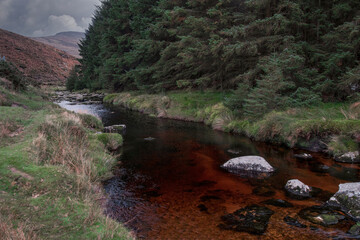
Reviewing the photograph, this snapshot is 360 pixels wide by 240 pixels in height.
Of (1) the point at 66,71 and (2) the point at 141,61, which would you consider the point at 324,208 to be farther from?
(1) the point at 66,71

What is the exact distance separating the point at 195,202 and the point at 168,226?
1.33 metres

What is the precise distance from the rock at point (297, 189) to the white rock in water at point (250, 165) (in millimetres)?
1586

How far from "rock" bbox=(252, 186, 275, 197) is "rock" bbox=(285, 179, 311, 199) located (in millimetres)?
481

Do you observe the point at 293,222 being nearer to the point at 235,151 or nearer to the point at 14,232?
the point at 14,232

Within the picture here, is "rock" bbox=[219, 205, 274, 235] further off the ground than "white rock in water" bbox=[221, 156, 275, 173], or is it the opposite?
"white rock in water" bbox=[221, 156, 275, 173]

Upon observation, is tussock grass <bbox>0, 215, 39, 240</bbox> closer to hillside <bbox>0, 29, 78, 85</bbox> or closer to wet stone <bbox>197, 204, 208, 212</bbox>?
wet stone <bbox>197, 204, 208, 212</bbox>

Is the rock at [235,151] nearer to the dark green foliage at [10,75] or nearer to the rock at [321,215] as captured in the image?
the rock at [321,215]

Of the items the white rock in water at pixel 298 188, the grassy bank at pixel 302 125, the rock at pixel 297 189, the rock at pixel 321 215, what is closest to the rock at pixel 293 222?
the rock at pixel 321 215

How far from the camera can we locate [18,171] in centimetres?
616

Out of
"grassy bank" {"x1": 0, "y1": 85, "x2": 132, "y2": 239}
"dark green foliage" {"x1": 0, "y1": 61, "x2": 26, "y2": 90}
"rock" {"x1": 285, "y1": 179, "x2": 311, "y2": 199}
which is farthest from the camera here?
"dark green foliage" {"x1": 0, "y1": 61, "x2": 26, "y2": 90}

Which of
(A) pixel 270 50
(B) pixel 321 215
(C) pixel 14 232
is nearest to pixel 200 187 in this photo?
(B) pixel 321 215

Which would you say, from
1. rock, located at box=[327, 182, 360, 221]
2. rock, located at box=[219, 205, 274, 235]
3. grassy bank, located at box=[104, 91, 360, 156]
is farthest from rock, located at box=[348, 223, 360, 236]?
grassy bank, located at box=[104, 91, 360, 156]

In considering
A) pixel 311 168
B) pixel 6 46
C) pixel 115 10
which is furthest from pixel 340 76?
pixel 6 46

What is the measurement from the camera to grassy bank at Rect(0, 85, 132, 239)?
168 inches
